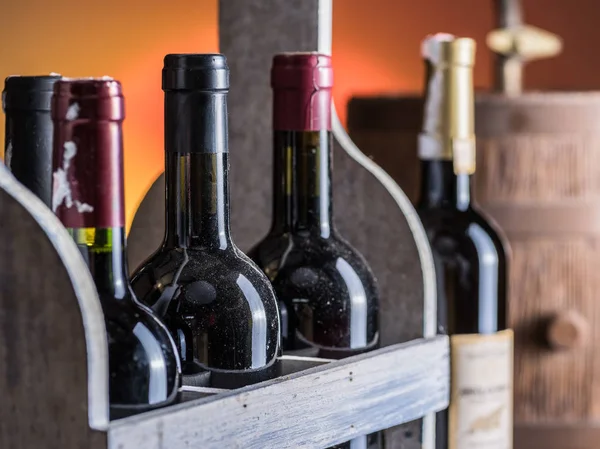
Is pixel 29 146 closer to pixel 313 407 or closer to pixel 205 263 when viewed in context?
pixel 205 263

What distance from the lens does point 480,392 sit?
2.83 feet

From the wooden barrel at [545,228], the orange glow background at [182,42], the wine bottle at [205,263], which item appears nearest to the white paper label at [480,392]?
the wine bottle at [205,263]

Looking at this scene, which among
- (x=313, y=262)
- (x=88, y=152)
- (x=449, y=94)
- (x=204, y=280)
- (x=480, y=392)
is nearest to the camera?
(x=88, y=152)

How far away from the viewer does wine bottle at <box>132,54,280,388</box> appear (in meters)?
0.63

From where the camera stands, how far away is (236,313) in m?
0.64

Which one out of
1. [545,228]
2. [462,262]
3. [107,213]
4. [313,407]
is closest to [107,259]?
[107,213]

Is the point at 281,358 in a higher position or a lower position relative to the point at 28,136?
lower

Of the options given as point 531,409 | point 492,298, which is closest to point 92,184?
point 492,298

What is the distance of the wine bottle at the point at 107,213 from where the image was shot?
0.54 meters

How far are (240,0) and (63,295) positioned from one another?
468 millimetres

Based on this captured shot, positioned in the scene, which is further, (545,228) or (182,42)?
(182,42)

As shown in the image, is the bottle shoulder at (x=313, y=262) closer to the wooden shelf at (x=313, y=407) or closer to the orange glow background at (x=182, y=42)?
the wooden shelf at (x=313, y=407)

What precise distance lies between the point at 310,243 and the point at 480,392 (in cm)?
21

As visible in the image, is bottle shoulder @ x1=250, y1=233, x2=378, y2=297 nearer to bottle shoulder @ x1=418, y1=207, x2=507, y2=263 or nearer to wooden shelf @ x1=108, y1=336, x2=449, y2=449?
wooden shelf @ x1=108, y1=336, x2=449, y2=449
